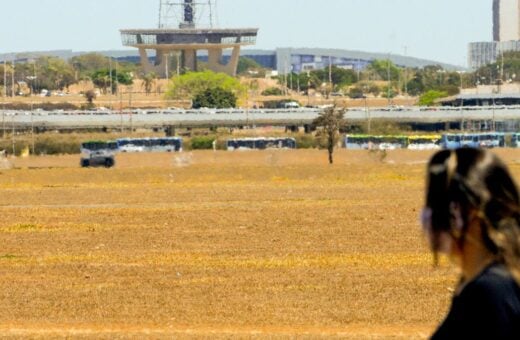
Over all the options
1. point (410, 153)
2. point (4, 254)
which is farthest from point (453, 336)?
point (410, 153)

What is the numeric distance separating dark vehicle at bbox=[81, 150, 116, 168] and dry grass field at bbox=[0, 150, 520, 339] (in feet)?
84.2

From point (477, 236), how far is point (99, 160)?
3282 inches

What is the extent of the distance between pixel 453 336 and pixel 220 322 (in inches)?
562

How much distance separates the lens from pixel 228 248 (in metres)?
31.5

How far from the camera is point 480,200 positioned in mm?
5430

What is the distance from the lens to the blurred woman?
539 centimetres

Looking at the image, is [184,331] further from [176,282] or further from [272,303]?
[176,282]

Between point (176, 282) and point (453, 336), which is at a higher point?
point (453, 336)

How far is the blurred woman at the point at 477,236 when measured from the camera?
5.39 meters

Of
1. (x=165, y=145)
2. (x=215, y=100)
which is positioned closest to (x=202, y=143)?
(x=165, y=145)

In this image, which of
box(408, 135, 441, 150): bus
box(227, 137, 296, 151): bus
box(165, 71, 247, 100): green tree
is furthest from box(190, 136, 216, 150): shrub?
box(165, 71, 247, 100): green tree

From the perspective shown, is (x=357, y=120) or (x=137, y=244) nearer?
(x=137, y=244)

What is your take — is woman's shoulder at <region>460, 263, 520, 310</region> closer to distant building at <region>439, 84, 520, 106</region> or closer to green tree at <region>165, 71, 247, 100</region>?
distant building at <region>439, 84, 520, 106</region>

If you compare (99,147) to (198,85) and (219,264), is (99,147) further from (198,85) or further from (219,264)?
(198,85)
